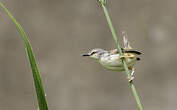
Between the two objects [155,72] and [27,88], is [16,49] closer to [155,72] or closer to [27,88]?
[27,88]

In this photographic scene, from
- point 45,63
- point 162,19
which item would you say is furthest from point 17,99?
point 162,19

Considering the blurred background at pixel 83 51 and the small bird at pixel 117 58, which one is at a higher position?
the blurred background at pixel 83 51

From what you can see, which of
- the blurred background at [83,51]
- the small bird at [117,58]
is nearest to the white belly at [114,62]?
the small bird at [117,58]

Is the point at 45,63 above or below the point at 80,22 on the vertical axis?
below

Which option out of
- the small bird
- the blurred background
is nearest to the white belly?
the small bird

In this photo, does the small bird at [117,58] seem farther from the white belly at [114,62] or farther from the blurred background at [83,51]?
the blurred background at [83,51]

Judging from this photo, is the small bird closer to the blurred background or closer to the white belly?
the white belly

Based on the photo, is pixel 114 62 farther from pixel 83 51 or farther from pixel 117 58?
pixel 83 51

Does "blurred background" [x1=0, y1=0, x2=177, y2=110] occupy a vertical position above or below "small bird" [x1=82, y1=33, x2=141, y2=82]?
above

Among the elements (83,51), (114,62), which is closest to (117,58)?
(114,62)
